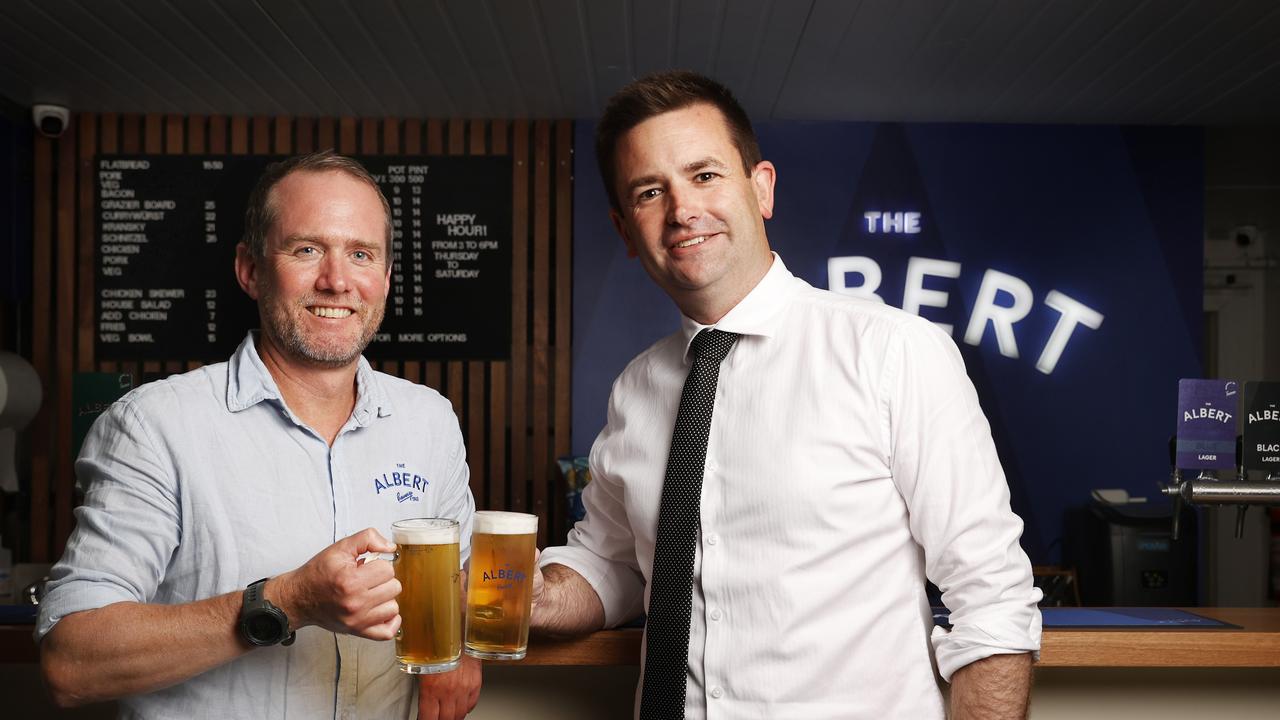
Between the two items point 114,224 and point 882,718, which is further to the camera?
point 114,224

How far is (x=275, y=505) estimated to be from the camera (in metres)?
1.54

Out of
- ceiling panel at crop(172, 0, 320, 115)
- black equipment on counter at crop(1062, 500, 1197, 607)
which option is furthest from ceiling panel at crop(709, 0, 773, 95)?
black equipment on counter at crop(1062, 500, 1197, 607)

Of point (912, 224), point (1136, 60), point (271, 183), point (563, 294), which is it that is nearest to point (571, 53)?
point (563, 294)

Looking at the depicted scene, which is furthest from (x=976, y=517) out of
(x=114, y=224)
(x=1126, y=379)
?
(x=114, y=224)

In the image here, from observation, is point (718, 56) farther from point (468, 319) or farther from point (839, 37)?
point (468, 319)

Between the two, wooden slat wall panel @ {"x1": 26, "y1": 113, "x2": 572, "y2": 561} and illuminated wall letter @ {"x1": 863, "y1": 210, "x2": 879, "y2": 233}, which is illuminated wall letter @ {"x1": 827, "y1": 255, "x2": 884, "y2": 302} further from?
wooden slat wall panel @ {"x1": 26, "y1": 113, "x2": 572, "y2": 561}

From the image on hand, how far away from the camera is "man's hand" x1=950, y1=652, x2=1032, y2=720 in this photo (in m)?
1.42

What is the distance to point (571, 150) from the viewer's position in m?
5.04

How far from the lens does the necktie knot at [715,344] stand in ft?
5.55

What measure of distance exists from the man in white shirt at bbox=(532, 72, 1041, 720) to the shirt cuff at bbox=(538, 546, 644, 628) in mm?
91

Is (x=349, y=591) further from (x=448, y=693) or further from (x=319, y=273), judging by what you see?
(x=319, y=273)

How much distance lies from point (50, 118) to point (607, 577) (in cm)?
421

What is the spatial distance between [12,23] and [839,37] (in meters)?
3.02

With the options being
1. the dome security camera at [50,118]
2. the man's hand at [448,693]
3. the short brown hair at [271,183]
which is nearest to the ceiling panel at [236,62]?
the dome security camera at [50,118]
